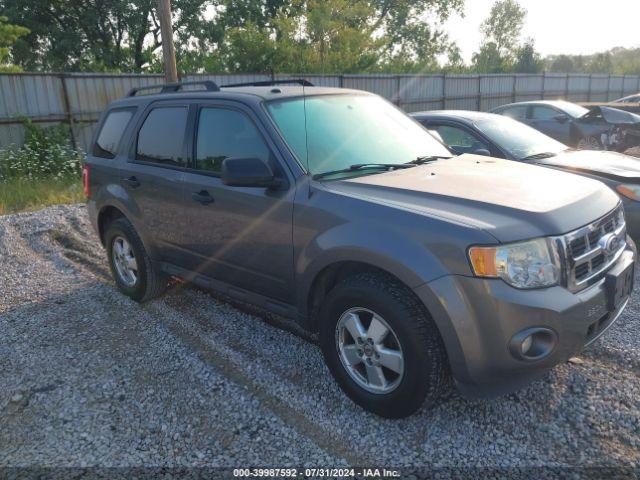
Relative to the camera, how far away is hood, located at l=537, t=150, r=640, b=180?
5.13 meters

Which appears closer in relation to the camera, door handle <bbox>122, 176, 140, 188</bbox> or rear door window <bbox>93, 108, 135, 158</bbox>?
door handle <bbox>122, 176, 140, 188</bbox>

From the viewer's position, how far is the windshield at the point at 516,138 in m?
5.82

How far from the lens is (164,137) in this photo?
13.6 feet

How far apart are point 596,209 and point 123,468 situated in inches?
113

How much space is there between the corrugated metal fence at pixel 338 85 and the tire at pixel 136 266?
25.0 ft

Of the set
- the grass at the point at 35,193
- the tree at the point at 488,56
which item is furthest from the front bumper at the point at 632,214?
the tree at the point at 488,56

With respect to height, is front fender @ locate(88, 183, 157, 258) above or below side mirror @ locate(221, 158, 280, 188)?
below

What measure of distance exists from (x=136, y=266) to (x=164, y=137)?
1225 millimetres

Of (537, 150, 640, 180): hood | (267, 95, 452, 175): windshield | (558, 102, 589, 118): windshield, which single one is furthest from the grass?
(558, 102, 589, 118): windshield

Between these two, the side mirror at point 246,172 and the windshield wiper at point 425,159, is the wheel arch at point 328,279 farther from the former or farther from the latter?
the windshield wiper at point 425,159

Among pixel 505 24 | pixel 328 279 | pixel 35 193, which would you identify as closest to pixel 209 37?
pixel 35 193

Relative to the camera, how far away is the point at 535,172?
346 centimetres

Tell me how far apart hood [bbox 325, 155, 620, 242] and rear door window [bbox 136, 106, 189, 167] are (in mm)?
1513

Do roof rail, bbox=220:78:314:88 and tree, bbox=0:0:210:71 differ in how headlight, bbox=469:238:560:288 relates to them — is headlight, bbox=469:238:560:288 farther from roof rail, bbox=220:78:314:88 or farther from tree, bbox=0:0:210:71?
tree, bbox=0:0:210:71
